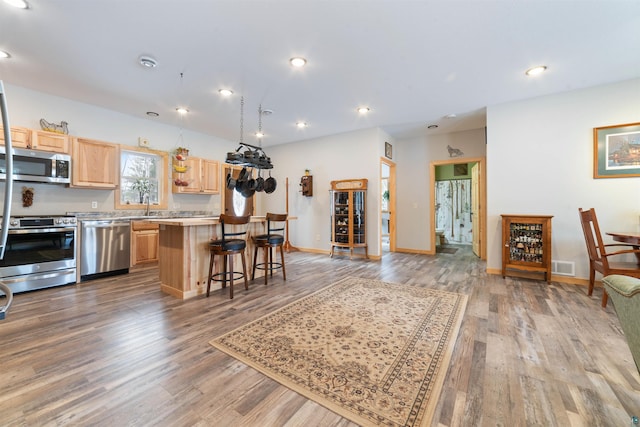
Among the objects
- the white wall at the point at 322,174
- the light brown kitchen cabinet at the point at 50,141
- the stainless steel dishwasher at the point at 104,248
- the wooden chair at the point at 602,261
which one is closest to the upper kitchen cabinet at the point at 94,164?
the light brown kitchen cabinet at the point at 50,141

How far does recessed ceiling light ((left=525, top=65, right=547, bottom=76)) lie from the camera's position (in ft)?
10.5

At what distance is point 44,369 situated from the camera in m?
1.78

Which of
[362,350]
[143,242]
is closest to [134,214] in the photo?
[143,242]

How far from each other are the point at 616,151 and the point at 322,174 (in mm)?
4835

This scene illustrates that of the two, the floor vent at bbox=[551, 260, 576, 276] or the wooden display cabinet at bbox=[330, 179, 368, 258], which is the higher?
the wooden display cabinet at bbox=[330, 179, 368, 258]

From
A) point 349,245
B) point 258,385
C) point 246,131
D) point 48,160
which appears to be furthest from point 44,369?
point 246,131

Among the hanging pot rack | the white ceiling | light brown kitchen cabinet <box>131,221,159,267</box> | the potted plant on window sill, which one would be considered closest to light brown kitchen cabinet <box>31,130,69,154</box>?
the white ceiling

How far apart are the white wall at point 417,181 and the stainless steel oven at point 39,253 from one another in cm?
619

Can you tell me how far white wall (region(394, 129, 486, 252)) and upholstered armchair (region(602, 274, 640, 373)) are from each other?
5.07 meters

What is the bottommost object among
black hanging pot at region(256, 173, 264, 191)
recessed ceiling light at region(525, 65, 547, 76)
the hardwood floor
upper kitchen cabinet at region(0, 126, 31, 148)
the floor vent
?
the hardwood floor

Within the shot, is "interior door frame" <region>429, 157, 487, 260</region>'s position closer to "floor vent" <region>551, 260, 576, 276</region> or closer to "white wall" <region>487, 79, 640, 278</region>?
"white wall" <region>487, 79, 640, 278</region>

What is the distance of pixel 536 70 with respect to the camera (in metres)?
3.28

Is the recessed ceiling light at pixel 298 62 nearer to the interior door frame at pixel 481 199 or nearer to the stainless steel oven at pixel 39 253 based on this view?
the stainless steel oven at pixel 39 253

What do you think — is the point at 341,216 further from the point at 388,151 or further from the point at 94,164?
the point at 94,164
